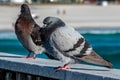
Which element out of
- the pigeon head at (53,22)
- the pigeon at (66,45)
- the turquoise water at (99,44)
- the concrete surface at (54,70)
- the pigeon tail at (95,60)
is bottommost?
the turquoise water at (99,44)

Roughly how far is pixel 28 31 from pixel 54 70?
177 centimetres

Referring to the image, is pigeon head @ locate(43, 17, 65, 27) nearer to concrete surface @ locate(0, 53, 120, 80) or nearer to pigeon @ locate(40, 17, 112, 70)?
pigeon @ locate(40, 17, 112, 70)

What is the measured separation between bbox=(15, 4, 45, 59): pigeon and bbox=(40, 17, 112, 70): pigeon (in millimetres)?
1567

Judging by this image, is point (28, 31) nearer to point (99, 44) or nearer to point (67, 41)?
point (67, 41)

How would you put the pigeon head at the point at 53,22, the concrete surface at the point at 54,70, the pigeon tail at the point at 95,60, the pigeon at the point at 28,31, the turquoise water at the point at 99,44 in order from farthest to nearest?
the turquoise water at the point at 99,44 → the pigeon at the point at 28,31 → the pigeon head at the point at 53,22 → the pigeon tail at the point at 95,60 → the concrete surface at the point at 54,70

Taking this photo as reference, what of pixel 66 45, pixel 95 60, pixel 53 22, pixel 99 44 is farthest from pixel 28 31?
pixel 99 44

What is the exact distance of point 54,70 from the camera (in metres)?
6.75

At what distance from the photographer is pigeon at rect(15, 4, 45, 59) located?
27.3 ft

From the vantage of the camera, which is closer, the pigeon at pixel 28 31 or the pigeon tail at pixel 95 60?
the pigeon tail at pixel 95 60

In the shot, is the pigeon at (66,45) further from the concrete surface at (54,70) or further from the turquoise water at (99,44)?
the turquoise water at (99,44)

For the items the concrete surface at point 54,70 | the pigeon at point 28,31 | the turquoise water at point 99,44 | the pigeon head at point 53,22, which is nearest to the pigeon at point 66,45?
the pigeon head at point 53,22

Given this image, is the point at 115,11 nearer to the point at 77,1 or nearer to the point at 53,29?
the point at 77,1

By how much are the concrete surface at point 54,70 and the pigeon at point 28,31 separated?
0.72 m

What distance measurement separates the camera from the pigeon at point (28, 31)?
8320mm
